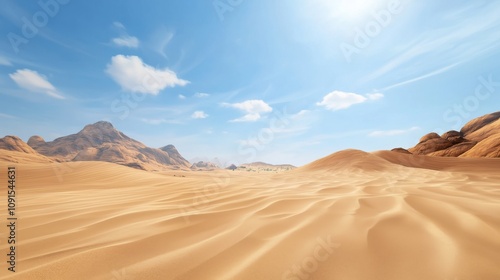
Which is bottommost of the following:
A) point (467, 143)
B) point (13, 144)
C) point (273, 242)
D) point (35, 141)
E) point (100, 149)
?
point (273, 242)

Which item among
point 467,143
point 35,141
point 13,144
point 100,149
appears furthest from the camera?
point 35,141

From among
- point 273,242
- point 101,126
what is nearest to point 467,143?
point 273,242

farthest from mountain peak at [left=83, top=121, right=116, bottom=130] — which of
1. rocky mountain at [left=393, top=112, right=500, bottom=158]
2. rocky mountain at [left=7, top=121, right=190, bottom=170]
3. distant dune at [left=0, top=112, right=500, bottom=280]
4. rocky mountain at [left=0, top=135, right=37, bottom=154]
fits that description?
distant dune at [left=0, top=112, right=500, bottom=280]

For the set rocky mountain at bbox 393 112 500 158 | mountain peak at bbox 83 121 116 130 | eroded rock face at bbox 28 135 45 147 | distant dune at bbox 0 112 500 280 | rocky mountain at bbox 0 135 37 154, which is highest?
mountain peak at bbox 83 121 116 130

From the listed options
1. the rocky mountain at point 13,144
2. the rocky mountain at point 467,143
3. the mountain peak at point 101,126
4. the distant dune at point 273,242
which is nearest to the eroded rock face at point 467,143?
the rocky mountain at point 467,143

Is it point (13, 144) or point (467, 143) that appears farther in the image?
point (13, 144)

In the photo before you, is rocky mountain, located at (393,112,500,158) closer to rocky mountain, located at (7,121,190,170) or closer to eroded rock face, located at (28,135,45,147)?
rocky mountain, located at (7,121,190,170)

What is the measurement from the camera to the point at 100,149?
2083 inches

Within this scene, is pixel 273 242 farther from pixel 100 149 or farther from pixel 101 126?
pixel 101 126

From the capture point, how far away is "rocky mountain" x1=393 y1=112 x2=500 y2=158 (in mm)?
15366

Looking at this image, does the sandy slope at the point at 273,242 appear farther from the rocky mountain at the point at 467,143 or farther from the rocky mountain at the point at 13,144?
the rocky mountain at the point at 13,144

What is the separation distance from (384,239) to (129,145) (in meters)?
81.6

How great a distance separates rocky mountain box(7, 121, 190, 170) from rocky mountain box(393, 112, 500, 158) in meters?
42.0

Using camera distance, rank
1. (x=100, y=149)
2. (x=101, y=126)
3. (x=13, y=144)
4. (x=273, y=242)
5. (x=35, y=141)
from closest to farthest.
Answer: (x=273, y=242) < (x=13, y=144) < (x=100, y=149) < (x=35, y=141) < (x=101, y=126)
